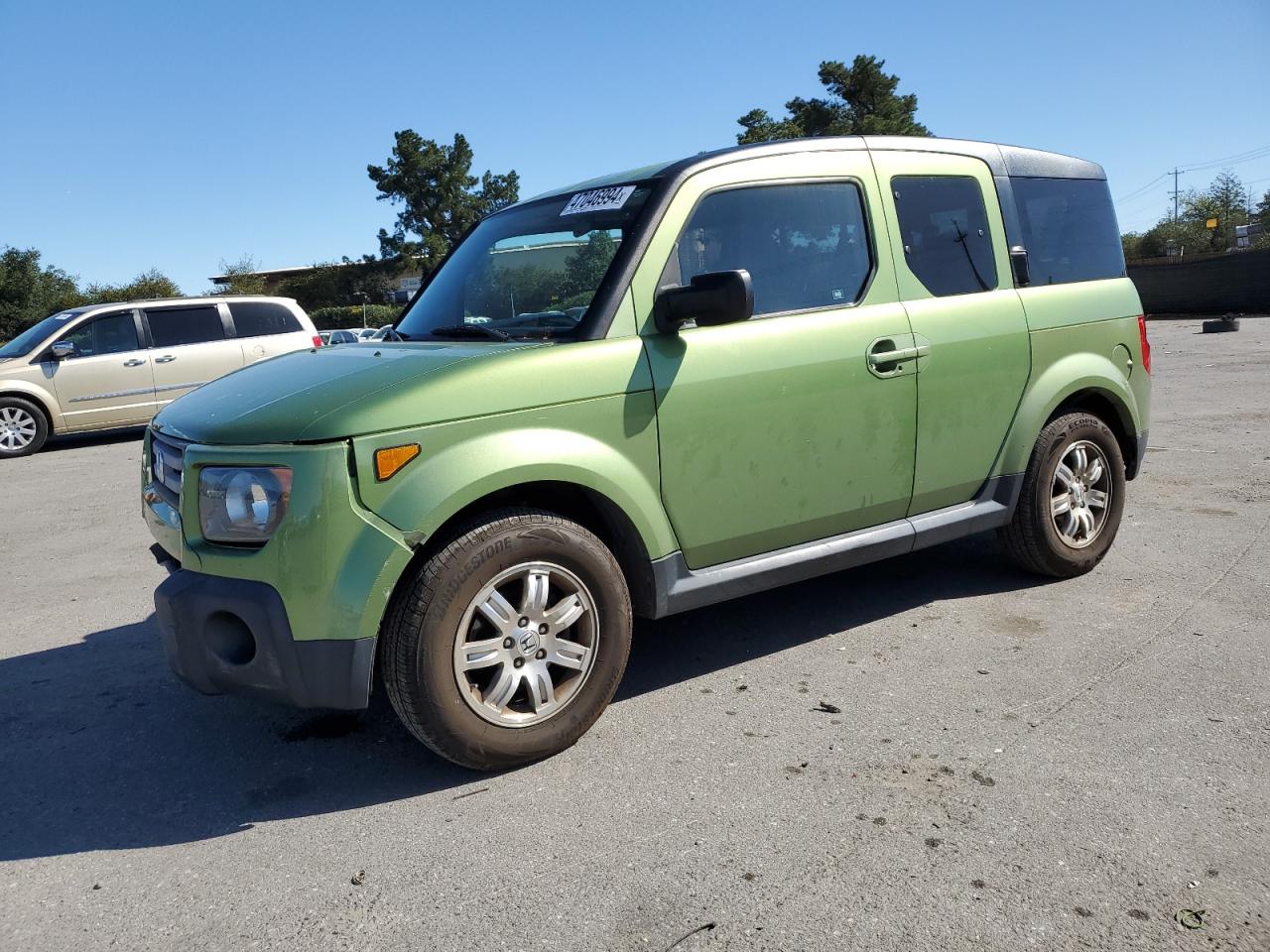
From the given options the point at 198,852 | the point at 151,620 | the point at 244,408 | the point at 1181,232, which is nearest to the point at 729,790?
the point at 198,852

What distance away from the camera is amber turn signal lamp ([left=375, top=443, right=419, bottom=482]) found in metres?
2.93

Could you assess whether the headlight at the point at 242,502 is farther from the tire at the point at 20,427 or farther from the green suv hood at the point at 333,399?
the tire at the point at 20,427

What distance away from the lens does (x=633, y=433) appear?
3.38 metres

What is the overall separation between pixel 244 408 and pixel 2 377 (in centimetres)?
1099

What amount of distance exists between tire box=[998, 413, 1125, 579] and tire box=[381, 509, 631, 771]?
226 centimetres

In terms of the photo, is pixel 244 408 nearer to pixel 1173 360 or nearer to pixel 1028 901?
pixel 1028 901

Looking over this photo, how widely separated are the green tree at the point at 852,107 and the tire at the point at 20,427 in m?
43.8

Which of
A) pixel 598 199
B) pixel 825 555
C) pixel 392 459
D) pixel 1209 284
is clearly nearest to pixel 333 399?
pixel 392 459

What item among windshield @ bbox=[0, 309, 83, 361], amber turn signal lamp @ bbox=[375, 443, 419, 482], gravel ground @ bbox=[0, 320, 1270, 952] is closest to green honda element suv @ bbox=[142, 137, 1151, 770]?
amber turn signal lamp @ bbox=[375, 443, 419, 482]

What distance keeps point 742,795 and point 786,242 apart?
6.86 feet

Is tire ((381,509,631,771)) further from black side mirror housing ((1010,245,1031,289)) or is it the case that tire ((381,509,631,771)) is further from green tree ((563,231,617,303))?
black side mirror housing ((1010,245,1031,289))

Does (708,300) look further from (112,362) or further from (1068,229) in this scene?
(112,362)

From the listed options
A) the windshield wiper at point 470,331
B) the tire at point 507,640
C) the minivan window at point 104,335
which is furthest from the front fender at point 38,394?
the tire at point 507,640

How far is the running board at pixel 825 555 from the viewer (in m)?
3.54
